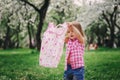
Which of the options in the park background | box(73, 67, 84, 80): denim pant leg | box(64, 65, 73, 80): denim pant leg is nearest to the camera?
box(73, 67, 84, 80): denim pant leg

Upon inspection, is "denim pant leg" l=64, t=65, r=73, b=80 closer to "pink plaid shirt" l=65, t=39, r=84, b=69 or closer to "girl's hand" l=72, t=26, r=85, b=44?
"pink plaid shirt" l=65, t=39, r=84, b=69

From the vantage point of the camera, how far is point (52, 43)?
348 inches

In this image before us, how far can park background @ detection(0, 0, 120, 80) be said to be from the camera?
1577cm

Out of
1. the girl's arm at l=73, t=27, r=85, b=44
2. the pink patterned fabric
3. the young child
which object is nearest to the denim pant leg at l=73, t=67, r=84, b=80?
the young child

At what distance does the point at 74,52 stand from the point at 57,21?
65.0 metres

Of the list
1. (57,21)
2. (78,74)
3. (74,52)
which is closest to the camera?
(78,74)

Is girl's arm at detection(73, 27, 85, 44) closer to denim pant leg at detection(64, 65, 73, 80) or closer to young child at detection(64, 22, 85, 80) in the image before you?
young child at detection(64, 22, 85, 80)

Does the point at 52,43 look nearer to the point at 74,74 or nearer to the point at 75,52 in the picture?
the point at 75,52

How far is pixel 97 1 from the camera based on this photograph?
51.5 m

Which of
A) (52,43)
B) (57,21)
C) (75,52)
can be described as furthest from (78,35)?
(57,21)

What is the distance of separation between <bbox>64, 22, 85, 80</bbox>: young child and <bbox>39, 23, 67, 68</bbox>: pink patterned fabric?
16 centimetres

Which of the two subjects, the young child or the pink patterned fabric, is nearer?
the young child

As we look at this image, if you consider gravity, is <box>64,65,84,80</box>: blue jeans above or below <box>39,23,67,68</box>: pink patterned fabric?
below

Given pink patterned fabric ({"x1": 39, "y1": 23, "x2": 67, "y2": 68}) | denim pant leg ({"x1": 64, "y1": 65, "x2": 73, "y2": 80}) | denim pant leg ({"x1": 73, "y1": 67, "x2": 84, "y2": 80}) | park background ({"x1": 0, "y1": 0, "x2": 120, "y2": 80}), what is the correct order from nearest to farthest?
denim pant leg ({"x1": 73, "y1": 67, "x2": 84, "y2": 80})
denim pant leg ({"x1": 64, "y1": 65, "x2": 73, "y2": 80})
pink patterned fabric ({"x1": 39, "y1": 23, "x2": 67, "y2": 68})
park background ({"x1": 0, "y1": 0, "x2": 120, "y2": 80})
